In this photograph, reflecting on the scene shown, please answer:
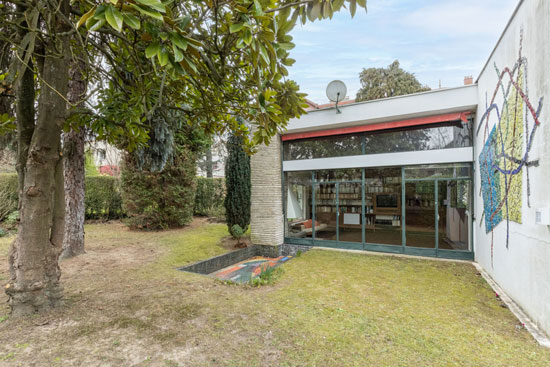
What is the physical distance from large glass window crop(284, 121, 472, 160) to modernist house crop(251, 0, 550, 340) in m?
0.03

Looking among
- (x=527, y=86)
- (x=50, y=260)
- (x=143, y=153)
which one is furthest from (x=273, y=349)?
(x=143, y=153)

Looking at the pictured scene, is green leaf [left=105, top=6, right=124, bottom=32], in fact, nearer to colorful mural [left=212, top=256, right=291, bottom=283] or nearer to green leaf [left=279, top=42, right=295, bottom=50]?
green leaf [left=279, top=42, right=295, bottom=50]

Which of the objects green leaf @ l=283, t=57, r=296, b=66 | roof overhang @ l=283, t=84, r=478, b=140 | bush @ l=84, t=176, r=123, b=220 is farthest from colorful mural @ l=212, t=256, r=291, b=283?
bush @ l=84, t=176, r=123, b=220

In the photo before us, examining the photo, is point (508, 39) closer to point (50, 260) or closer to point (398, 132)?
point (398, 132)

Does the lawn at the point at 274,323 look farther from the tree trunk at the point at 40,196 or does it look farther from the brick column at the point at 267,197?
the brick column at the point at 267,197

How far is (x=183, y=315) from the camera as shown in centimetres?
349

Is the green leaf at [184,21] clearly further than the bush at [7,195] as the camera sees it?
No

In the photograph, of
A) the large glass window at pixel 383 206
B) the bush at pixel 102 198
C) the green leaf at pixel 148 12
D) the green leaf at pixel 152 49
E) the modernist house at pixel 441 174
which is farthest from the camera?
the bush at pixel 102 198

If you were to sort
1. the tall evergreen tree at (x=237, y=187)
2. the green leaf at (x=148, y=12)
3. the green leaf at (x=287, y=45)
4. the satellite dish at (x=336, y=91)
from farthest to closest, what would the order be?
the tall evergreen tree at (x=237, y=187)
the satellite dish at (x=336, y=91)
the green leaf at (x=287, y=45)
the green leaf at (x=148, y=12)

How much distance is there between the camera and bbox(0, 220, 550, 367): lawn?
2635mm

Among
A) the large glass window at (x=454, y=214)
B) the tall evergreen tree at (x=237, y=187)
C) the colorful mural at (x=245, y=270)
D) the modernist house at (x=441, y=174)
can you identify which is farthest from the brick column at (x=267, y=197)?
the large glass window at (x=454, y=214)

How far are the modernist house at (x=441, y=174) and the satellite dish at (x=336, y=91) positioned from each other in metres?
0.41

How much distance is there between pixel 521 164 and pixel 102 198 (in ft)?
49.0

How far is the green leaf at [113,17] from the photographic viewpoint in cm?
150
